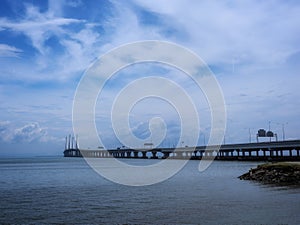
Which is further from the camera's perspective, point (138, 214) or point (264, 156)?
point (264, 156)

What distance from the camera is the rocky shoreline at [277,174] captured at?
5022 centimetres

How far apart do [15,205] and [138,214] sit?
42.0 feet

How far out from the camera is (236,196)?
37.0m

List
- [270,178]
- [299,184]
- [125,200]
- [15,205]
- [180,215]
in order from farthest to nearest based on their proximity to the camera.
→ [270,178], [299,184], [125,200], [15,205], [180,215]

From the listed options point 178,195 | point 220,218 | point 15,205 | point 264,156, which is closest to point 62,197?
point 15,205

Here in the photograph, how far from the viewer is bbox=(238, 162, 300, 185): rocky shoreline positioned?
5022 centimetres

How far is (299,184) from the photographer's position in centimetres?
4603

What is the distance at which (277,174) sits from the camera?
52812mm

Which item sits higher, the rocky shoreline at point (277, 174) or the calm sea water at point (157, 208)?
the rocky shoreline at point (277, 174)

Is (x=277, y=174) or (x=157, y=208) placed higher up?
(x=277, y=174)

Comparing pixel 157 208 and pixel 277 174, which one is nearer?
pixel 157 208

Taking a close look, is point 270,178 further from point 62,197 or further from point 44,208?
point 44,208

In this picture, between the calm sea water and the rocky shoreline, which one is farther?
the rocky shoreline

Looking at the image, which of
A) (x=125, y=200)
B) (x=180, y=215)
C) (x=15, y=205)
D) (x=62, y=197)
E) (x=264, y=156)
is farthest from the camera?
(x=264, y=156)
